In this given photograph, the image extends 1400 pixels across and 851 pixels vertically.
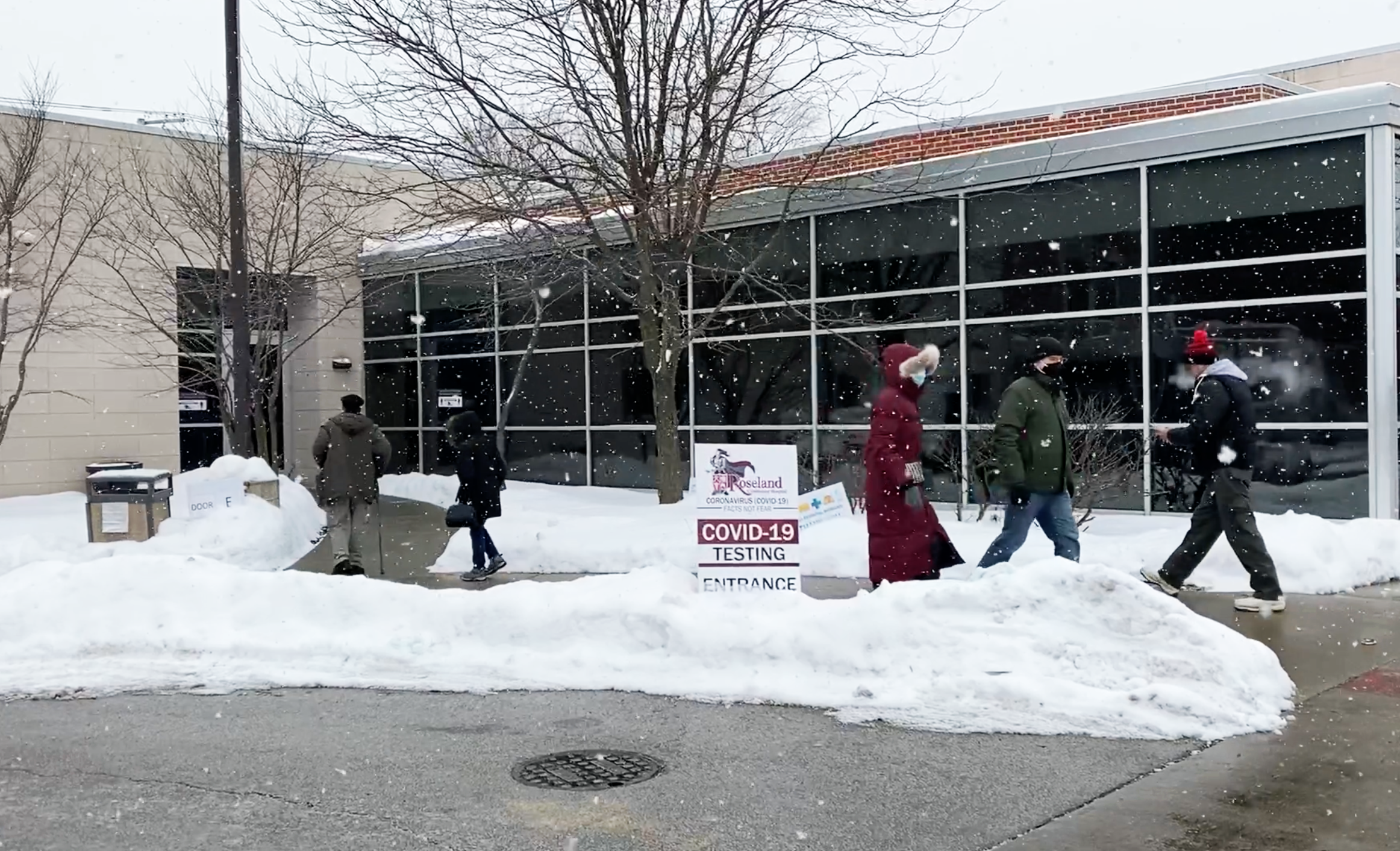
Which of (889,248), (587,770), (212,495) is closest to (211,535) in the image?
(212,495)

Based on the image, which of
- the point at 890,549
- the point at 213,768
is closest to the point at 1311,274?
the point at 890,549

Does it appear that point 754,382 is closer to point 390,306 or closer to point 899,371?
point 899,371

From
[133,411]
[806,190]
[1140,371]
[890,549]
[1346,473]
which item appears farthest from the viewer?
[133,411]

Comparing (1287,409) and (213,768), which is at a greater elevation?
(1287,409)

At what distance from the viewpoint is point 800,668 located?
271 inches

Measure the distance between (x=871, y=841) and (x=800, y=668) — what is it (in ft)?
7.89

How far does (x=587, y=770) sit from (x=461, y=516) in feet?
18.5

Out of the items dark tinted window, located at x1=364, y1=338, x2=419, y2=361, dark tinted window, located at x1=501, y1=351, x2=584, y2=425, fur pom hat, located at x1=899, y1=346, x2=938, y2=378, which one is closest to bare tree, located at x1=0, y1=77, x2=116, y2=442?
dark tinted window, located at x1=364, y1=338, x2=419, y2=361

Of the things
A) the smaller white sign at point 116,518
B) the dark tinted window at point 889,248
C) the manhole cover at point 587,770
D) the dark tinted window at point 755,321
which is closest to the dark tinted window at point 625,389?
the dark tinted window at point 755,321

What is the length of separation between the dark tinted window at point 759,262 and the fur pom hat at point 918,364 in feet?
25.0

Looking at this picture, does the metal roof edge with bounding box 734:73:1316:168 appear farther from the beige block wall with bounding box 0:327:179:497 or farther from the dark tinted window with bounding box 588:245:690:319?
the beige block wall with bounding box 0:327:179:497

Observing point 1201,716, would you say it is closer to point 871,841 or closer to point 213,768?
point 871,841

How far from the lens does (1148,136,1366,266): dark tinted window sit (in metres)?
12.1

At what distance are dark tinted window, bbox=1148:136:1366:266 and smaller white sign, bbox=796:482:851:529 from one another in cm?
522
